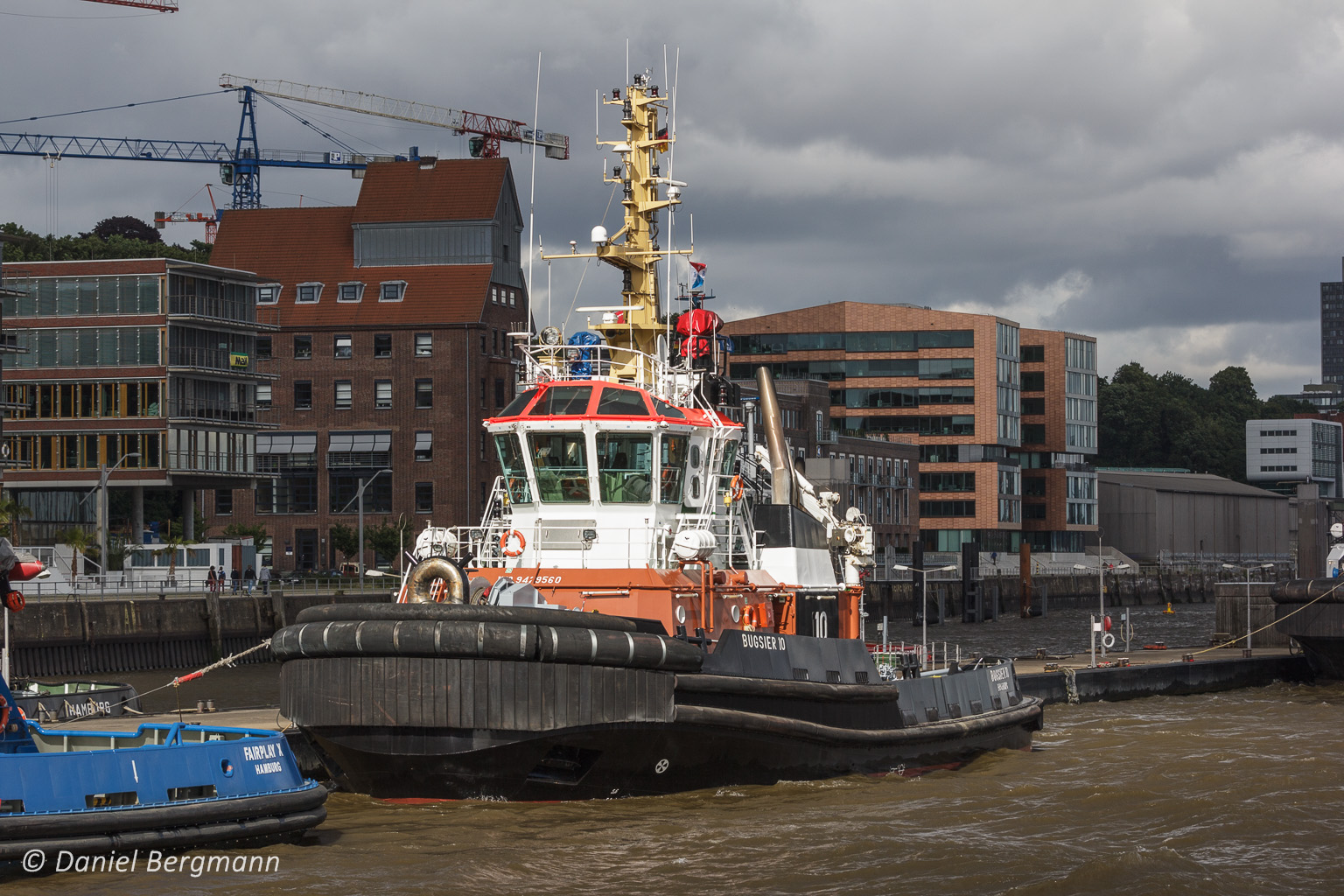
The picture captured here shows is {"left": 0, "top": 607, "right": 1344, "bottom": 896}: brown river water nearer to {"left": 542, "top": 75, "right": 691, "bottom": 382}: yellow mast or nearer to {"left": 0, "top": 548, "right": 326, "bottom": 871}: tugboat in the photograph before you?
{"left": 0, "top": 548, "right": 326, "bottom": 871}: tugboat

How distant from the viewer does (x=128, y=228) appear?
103 metres

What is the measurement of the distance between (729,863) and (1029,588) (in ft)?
249

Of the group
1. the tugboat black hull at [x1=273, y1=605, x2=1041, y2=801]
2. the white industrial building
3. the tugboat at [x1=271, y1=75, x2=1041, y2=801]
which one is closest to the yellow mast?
the tugboat at [x1=271, y1=75, x2=1041, y2=801]

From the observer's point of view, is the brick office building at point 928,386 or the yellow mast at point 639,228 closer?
the yellow mast at point 639,228

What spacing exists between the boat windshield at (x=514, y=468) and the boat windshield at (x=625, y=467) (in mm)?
1006

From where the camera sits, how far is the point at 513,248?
83750mm

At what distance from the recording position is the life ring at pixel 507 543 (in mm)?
19828

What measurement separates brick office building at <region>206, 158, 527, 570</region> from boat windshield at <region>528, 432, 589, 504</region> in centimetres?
5764

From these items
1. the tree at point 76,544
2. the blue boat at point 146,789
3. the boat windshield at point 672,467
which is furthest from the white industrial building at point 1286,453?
the blue boat at point 146,789

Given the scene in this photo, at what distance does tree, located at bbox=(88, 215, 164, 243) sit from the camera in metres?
102

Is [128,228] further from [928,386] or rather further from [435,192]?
[928,386]

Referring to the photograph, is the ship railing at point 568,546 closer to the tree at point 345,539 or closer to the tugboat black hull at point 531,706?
the tugboat black hull at point 531,706

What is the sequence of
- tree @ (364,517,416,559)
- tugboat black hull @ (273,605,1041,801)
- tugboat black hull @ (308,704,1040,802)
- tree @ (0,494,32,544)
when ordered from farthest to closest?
tree @ (364,517,416,559) < tree @ (0,494,32,544) < tugboat black hull @ (308,704,1040,802) < tugboat black hull @ (273,605,1041,801)

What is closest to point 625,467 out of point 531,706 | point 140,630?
point 531,706
